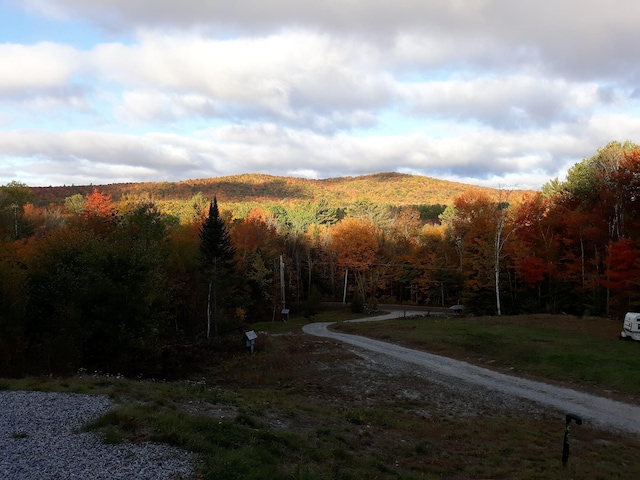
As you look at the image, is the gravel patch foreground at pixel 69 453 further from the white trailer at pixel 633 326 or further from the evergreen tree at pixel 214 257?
the evergreen tree at pixel 214 257

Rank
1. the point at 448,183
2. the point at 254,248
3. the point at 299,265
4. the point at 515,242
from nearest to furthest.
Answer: the point at 515,242
the point at 254,248
the point at 299,265
the point at 448,183

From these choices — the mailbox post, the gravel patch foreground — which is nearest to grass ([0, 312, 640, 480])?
the gravel patch foreground

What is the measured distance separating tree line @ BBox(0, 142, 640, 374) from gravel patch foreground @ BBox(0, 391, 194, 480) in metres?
11.0

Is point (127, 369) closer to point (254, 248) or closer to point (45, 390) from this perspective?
point (45, 390)

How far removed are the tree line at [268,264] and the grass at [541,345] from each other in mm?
6935

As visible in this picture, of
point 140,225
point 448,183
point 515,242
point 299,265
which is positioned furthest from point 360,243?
point 448,183

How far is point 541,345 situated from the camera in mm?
25000

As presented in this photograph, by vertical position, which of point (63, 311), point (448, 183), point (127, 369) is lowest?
point (127, 369)

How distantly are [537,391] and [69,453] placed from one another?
1718 cm

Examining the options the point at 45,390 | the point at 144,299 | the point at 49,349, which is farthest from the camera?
the point at 144,299

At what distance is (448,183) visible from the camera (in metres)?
197

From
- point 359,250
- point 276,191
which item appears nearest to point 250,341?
point 359,250

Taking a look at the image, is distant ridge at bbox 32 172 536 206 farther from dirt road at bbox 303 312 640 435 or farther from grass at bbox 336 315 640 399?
dirt road at bbox 303 312 640 435

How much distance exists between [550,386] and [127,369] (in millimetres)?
19042
